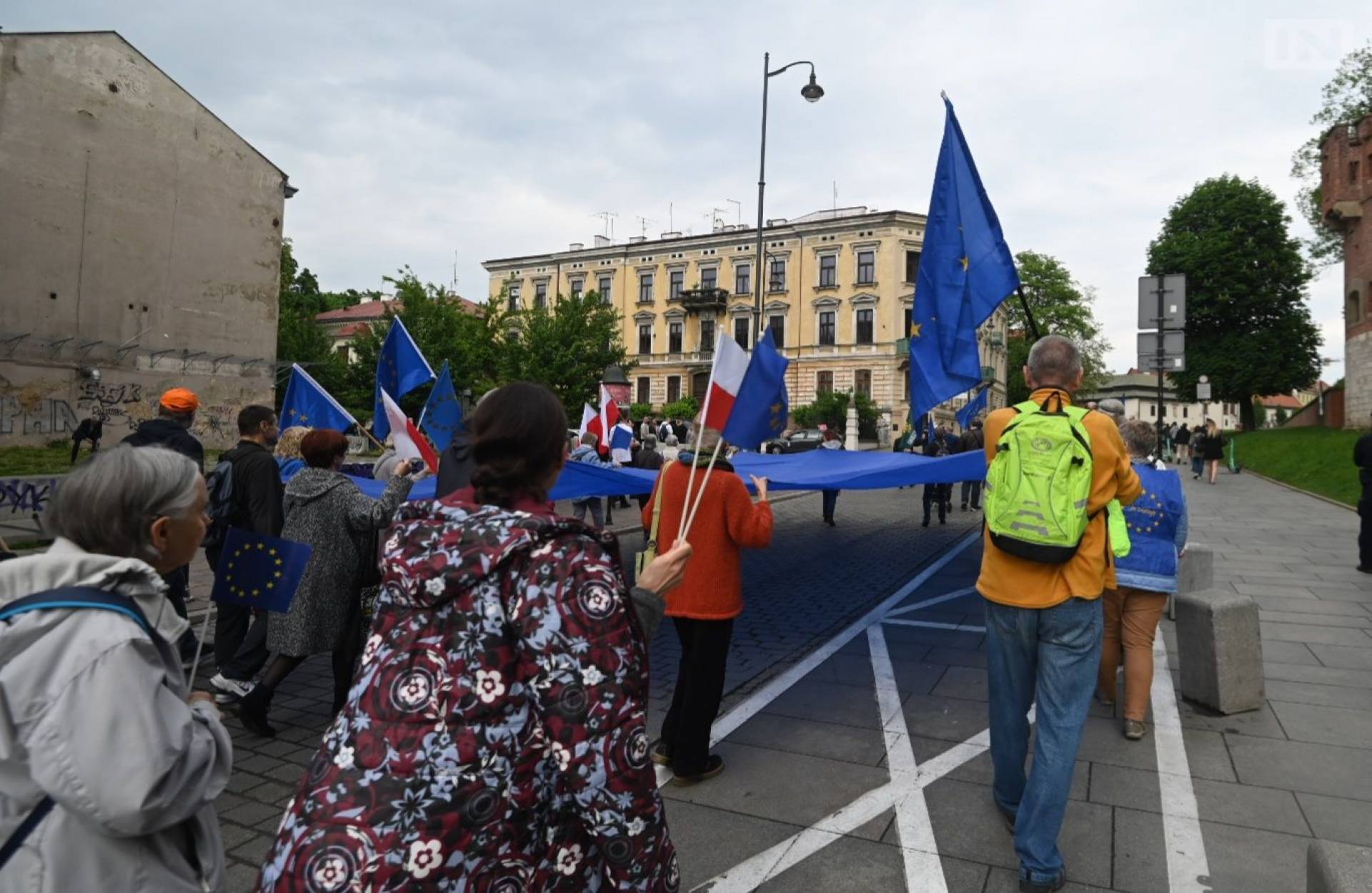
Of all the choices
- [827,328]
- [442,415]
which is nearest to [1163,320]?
[442,415]

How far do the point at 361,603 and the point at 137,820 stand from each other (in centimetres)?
376

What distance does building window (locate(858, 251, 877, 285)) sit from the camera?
2187 inches

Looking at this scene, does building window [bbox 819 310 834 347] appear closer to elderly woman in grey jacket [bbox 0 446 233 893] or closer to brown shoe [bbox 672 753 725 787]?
brown shoe [bbox 672 753 725 787]

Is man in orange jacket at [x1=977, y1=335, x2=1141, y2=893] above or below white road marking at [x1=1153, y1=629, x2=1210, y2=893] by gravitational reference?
above

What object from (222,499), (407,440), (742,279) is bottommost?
(222,499)

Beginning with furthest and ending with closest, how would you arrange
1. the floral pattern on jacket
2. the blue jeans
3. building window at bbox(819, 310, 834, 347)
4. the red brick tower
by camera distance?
1. building window at bbox(819, 310, 834, 347)
2. the red brick tower
3. the blue jeans
4. the floral pattern on jacket

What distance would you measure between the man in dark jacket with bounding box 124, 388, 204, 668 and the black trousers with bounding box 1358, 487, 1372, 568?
11.9 meters

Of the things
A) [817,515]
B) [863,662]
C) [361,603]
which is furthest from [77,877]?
[817,515]

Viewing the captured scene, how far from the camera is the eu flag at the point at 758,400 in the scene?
4.41m

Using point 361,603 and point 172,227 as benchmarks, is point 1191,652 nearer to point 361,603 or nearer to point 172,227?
point 361,603

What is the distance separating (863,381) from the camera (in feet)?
184

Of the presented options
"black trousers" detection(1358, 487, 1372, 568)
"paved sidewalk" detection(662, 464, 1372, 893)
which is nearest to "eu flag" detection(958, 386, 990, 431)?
"black trousers" detection(1358, 487, 1372, 568)

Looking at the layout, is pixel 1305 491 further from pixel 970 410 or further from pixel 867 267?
pixel 867 267

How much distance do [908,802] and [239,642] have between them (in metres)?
4.08
